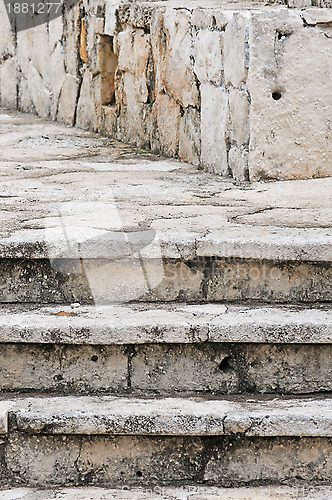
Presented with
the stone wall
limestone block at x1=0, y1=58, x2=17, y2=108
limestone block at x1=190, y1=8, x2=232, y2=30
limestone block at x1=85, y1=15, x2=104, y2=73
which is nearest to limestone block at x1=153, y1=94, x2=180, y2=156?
the stone wall

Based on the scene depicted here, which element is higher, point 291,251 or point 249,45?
point 249,45

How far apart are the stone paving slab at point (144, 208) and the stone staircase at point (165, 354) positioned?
11 millimetres

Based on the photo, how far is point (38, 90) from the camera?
18.3 feet

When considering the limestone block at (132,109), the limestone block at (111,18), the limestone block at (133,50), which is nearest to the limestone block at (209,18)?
the limestone block at (133,50)

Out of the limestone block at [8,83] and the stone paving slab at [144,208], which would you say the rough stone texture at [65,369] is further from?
the limestone block at [8,83]

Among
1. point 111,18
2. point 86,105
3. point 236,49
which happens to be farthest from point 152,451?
point 86,105

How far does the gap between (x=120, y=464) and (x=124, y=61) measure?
117 inches

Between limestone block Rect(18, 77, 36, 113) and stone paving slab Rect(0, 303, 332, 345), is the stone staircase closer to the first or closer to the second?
stone paving slab Rect(0, 303, 332, 345)

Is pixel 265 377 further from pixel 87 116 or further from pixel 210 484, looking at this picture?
pixel 87 116

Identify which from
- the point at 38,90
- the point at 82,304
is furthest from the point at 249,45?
the point at 38,90

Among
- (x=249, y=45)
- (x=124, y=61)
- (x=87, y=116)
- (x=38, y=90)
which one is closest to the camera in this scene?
(x=249, y=45)

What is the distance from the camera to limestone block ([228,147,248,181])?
11.4 ft

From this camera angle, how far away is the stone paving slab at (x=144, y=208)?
2.38 meters

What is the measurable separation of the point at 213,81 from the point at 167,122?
1.81ft
